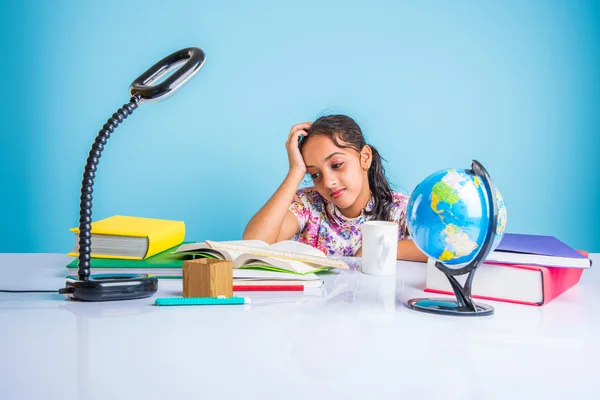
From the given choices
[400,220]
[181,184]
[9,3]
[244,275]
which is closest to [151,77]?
[244,275]

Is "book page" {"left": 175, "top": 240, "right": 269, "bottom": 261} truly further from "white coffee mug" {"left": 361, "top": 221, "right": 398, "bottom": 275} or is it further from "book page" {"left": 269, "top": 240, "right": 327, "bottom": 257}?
"white coffee mug" {"left": 361, "top": 221, "right": 398, "bottom": 275}

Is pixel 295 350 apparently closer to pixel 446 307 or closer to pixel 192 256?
pixel 446 307

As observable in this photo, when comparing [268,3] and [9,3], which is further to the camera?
[268,3]

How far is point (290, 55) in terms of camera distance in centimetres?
318

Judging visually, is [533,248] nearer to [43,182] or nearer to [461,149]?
[461,149]

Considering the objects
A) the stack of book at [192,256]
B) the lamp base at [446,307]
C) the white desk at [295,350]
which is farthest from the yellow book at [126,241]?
the lamp base at [446,307]

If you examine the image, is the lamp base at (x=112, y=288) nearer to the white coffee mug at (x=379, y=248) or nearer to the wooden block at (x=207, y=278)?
the wooden block at (x=207, y=278)

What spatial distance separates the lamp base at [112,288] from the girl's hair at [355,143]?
4.47 feet

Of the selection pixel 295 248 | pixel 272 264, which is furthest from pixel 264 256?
pixel 295 248

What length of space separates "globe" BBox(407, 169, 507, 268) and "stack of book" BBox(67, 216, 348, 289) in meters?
0.28

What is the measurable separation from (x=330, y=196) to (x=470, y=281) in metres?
1.36

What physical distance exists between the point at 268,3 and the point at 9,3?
125 centimetres

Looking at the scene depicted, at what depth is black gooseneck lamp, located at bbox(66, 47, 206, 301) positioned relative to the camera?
3.24ft

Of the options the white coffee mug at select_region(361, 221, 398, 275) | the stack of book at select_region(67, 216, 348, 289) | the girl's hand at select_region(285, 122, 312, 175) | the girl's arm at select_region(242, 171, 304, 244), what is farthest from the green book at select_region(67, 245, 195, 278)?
the girl's hand at select_region(285, 122, 312, 175)
